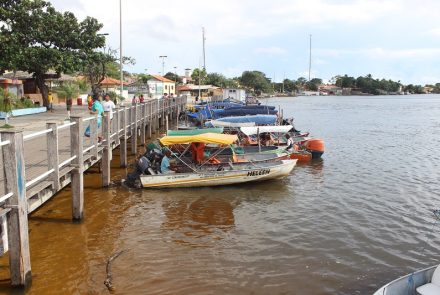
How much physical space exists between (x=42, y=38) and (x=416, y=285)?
3327 cm

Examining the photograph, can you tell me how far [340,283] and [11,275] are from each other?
7.07 meters

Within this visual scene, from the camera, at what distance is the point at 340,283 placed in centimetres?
977

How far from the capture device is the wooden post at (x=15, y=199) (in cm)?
783

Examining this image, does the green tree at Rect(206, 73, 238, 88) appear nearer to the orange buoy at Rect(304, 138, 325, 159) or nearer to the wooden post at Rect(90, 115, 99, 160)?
the orange buoy at Rect(304, 138, 325, 159)

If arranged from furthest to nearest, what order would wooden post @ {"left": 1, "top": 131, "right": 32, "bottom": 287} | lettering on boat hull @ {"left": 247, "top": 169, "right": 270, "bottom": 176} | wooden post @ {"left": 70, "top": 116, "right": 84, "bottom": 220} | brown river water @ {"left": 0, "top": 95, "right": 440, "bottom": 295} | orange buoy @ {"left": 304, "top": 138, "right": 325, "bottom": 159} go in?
orange buoy @ {"left": 304, "top": 138, "right": 325, "bottom": 159}
lettering on boat hull @ {"left": 247, "top": 169, "right": 270, "bottom": 176}
wooden post @ {"left": 70, "top": 116, "right": 84, "bottom": 220}
brown river water @ {"left": 0, "top": 95, "right": 440, "bottom": 295}
wooden post @ {"left": 1, "top": 131, "right": 32, "bottom": 287}

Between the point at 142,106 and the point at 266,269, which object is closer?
the point at 266,269

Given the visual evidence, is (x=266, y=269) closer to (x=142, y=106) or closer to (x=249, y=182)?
(x=249, y=182)

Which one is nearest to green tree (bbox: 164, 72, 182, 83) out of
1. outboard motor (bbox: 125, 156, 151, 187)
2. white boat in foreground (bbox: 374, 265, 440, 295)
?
outboard motor (bbox: 125, 156, 151, 187)

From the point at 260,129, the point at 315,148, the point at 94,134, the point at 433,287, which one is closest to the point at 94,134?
the point at 94,134

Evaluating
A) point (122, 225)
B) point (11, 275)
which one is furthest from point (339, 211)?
point (11, 275)

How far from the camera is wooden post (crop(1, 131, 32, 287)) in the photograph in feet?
25.7

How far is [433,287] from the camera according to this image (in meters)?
7.64

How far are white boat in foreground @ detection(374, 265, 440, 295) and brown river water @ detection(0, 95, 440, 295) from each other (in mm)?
1644

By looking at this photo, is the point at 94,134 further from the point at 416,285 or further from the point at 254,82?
the point at 254,82
